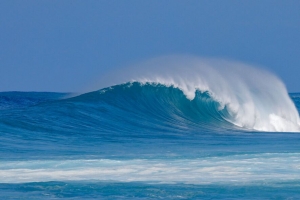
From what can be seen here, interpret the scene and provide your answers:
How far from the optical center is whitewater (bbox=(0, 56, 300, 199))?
7312 millimetres

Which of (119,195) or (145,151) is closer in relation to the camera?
(119,195)

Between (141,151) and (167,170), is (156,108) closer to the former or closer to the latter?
(141,151)

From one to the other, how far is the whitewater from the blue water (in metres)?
0.02

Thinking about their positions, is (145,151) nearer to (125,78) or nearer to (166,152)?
(166,152)

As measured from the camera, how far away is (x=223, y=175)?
7992 mm

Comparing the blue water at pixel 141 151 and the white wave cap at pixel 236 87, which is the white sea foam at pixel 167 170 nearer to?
the blue water at pixel 141 151

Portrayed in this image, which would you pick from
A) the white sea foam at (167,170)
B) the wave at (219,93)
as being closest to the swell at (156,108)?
the wave at (219,93)

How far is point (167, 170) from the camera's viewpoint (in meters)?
8.40

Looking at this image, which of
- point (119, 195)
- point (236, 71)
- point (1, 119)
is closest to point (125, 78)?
point (236, 71)

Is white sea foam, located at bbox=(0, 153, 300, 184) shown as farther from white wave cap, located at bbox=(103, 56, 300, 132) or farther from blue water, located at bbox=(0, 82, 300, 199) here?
white wave cap, located at bbox=(103, 56, 300, 132)

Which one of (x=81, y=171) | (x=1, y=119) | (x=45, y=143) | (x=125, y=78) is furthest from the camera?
(x=125, y=78)

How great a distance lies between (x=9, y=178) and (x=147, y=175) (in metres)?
1.58

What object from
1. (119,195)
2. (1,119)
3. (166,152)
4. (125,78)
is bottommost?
→ (119,195)

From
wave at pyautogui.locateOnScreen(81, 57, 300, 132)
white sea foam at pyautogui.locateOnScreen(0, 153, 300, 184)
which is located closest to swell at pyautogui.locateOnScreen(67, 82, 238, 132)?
wave at pyautogui.locateOnScreen(81, 57, 300, 132)
